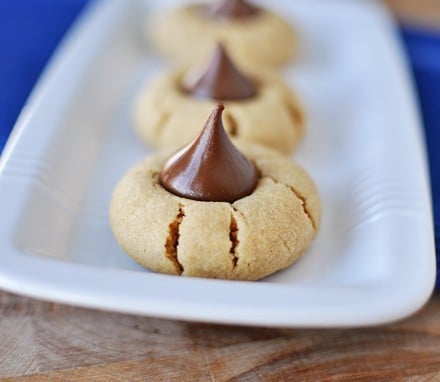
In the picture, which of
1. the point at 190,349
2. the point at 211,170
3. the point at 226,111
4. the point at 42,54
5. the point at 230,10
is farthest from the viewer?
the point at 230,10

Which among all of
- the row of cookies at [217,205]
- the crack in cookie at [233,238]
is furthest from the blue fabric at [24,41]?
the crack in cookie at [233,238]

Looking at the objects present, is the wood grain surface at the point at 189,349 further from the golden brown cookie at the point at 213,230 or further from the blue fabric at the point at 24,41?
the blue fabric at the point at 24,41

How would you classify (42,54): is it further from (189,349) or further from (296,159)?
(189,349)

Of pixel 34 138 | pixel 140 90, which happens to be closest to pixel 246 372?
pixel 34 138

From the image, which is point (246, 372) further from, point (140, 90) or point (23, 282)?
point (140, 90)

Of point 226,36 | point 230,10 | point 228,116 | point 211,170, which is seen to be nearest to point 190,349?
point 211,170

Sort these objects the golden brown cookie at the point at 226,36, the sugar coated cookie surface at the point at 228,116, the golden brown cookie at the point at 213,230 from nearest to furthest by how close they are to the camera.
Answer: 1. the golden brown cookie at the point at 213,230
2. the sugar coated cookie surface at the point at 228,116
3. the golden brown cookie at the point at 226,36

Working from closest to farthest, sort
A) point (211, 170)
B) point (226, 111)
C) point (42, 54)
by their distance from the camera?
point (211, 170) < point (226, 111) < point (42, 54)

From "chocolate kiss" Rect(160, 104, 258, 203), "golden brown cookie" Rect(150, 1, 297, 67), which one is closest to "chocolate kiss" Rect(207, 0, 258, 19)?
"golden brown cookie" Rect(150, 1, 297, 67)
